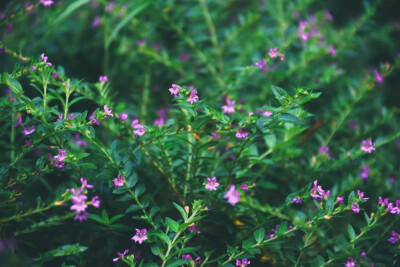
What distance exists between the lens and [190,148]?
1749mm

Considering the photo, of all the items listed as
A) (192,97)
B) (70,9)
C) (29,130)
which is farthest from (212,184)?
(70,9)

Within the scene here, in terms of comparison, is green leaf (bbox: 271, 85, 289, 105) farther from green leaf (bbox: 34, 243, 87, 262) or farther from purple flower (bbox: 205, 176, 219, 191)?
green leaf (bbox: 34, 243, 87, 262)

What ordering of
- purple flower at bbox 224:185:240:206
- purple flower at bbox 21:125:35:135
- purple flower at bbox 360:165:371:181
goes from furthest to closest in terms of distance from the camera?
purple flower at bbox 360:165:371:181 → purple flower at bbox 21:125:35:135 → purple flower at bbox 224:185:240:206

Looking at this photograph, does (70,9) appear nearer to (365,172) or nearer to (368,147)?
(368,147)

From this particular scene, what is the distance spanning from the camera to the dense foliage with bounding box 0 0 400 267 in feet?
4.34

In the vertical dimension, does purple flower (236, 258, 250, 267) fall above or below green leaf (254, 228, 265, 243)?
below

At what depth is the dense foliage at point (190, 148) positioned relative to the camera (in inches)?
52.1

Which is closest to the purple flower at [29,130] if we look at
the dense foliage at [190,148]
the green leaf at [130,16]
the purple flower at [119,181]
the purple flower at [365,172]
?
the dense foliage at [190,148]

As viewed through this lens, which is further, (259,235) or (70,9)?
(70,9)

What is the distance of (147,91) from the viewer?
94.3 inches

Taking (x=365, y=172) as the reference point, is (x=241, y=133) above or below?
above

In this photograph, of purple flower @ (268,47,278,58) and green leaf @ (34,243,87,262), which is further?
purple flower @ (268,47,278,58)

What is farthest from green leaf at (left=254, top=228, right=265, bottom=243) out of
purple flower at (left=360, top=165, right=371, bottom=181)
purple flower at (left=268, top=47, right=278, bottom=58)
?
purple flower at (left=360, top=165, right=371, bottom=181)

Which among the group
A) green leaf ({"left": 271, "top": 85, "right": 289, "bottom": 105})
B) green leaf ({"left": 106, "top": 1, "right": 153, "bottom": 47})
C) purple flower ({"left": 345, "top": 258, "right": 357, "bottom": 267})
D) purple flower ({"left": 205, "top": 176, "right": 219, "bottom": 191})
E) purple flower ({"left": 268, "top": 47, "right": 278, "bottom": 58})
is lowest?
purple flower ({"left": 345, "top": 258, "right": 357, "bottom": 267})
